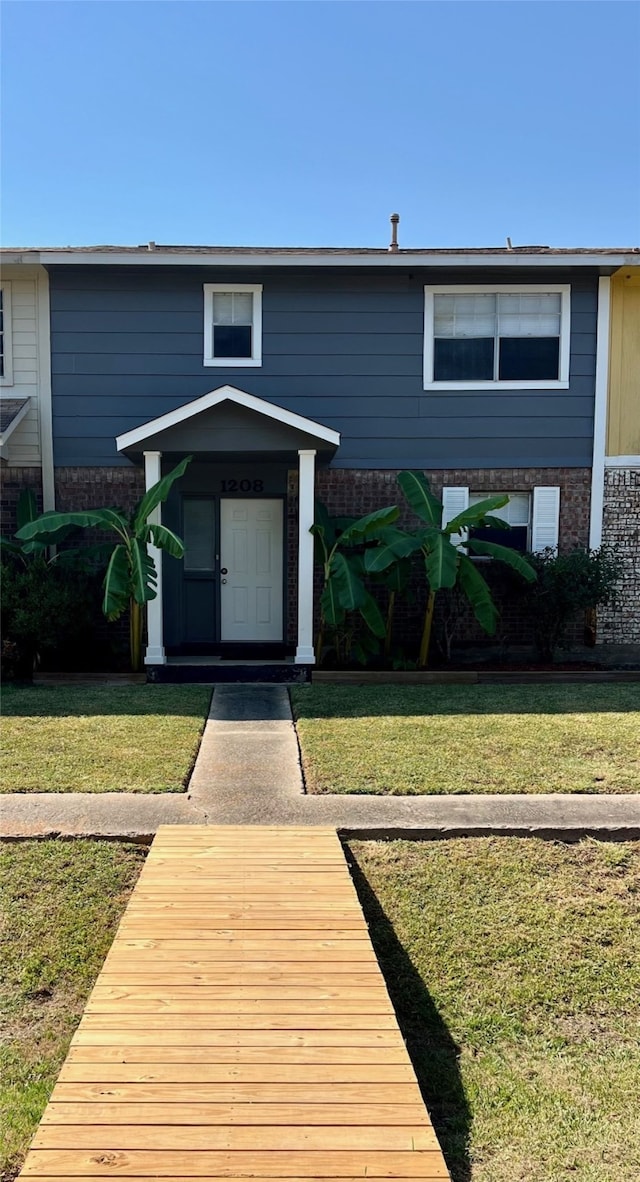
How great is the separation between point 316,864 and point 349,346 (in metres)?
8.86

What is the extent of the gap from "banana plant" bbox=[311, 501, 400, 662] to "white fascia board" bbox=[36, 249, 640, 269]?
3696 mm

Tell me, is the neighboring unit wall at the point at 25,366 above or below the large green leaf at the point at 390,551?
above

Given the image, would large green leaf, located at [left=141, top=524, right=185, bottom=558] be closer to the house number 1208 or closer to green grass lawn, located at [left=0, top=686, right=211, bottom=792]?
green grass lawn, located at [left=0, top=686, right=211, bottom=792]

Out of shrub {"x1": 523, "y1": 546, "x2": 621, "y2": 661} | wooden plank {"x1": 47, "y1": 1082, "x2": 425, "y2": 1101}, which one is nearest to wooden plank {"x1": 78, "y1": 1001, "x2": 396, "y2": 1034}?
wooden plank {"x1": 47, "y1": 1082, "x2": 425, "y2": 1101}

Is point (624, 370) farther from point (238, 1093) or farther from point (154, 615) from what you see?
point (238, 1093)

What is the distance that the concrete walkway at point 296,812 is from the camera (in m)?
5.29

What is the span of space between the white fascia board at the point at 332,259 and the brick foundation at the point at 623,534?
3.06m

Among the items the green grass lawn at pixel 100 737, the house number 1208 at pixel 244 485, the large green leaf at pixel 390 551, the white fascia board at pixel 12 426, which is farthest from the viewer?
the house number 1208 at pixel 244 485

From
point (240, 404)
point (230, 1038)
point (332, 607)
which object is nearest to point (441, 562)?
point (332, 607)

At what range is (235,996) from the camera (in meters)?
3.41

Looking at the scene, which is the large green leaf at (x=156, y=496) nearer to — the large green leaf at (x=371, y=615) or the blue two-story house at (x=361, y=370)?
the blue two-story house at (x=361, y=370)

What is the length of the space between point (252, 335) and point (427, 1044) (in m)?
10.2

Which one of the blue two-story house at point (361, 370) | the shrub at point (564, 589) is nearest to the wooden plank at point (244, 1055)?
the shrub at point (564, 589)

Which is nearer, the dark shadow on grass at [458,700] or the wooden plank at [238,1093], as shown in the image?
the wooden plank at [238,1093]
